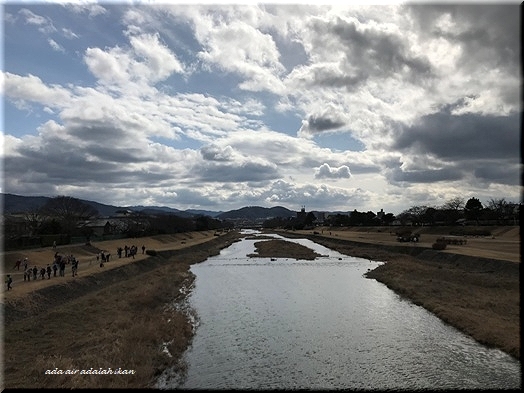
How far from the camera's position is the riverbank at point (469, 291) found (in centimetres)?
1947

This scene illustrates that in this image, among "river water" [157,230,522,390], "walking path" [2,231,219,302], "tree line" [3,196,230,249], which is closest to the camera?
"river water" [157,230,522,390]

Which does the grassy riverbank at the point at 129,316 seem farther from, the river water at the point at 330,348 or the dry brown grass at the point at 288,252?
the dry brown grass at the point at 288,252

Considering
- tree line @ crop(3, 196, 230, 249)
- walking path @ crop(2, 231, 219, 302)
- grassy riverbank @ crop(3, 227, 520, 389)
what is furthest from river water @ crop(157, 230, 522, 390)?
tree line @ crop(3, 196, 230, 249)

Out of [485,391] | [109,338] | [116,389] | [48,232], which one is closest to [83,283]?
[109,338]

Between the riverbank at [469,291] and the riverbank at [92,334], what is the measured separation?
13985 millimetres

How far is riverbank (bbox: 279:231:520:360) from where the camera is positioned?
1947 cm

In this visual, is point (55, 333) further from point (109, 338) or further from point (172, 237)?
point (172, 237)

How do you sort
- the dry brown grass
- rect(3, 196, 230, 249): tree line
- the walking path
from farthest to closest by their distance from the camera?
1. the dry brown grass
2. rect(3, 196, 230, 249): tree line
3. the walking path

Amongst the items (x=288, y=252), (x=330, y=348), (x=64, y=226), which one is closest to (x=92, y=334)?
(x=330, y=348)

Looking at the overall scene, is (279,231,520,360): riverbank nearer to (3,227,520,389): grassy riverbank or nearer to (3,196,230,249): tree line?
(3,227,520,389): grassy riverbank

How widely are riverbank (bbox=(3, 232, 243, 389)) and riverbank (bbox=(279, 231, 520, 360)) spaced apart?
45.9 feet

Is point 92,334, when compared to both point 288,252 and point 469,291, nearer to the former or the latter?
point 469,291

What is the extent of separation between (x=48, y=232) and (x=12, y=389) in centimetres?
5441

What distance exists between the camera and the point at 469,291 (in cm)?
2931
